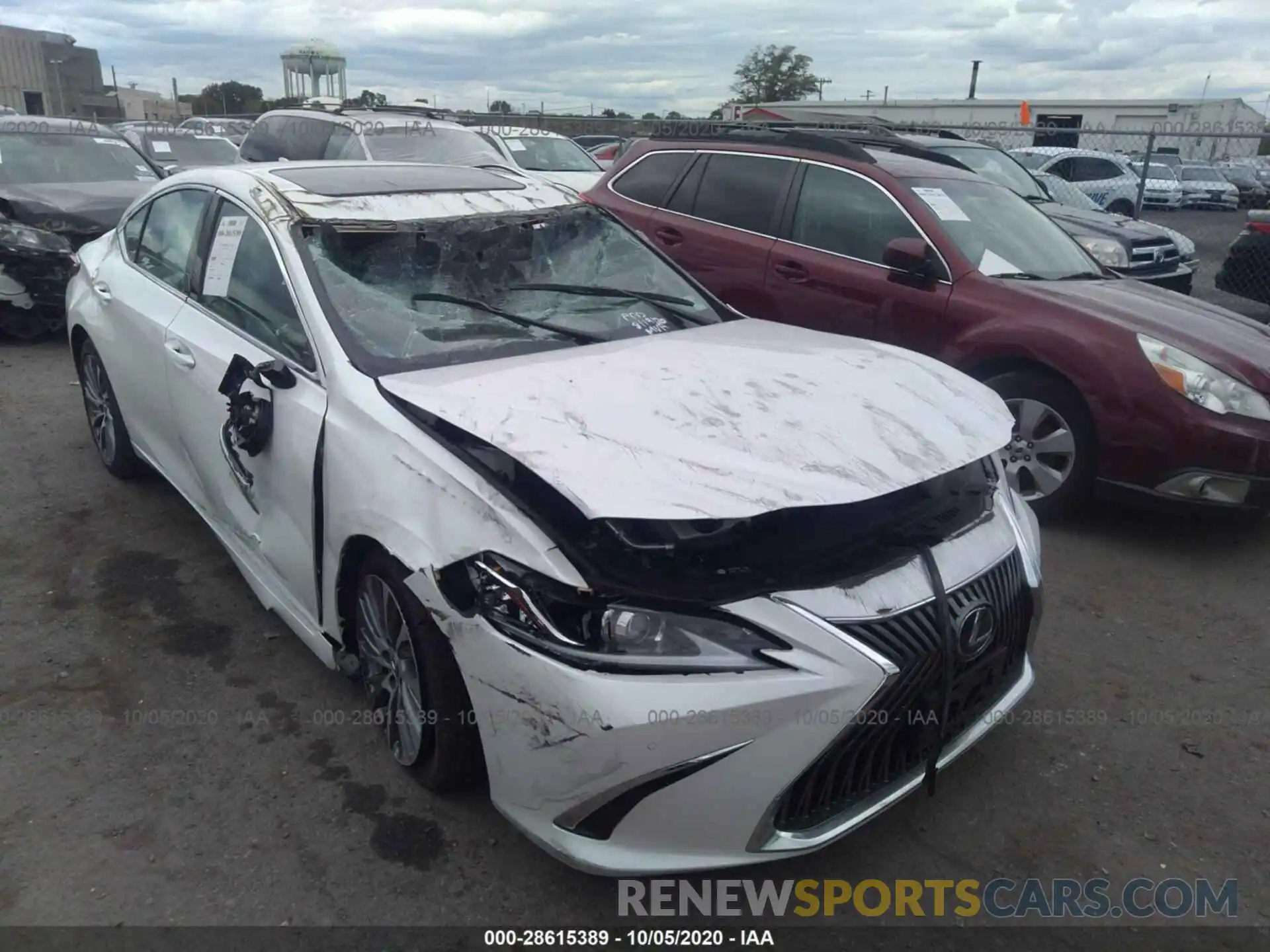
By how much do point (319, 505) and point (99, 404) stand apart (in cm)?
289

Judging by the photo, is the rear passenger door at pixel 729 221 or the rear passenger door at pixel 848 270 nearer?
the rear passenger door at pixel 848 270

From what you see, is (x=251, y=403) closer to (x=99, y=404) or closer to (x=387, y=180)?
(x=387, y=180)

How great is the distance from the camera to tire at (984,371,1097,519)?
473 cm

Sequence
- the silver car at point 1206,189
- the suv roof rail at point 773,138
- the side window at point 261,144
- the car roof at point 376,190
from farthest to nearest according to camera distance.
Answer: the silver car at point 1206,189 < the side window at point 261,144 < the suv roof rail at point 773,138 < the car roof at point 376,190

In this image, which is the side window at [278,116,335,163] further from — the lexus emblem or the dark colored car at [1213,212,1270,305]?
the lexus emblem

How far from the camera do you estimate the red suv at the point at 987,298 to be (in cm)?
447

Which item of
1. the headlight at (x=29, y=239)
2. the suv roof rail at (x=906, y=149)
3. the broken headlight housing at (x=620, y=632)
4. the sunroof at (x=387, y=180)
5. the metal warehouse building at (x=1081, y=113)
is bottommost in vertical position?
the broken headlight housing at (x=620, y=632)

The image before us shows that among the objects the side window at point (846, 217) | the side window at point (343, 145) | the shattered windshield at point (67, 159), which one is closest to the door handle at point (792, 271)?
the side window at point (846, 217)

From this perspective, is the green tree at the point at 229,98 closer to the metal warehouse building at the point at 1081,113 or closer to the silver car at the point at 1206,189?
the metal warehouse building at the point at 1081,113

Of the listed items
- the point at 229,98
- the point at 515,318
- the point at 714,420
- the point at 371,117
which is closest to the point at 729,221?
the point at 515,318

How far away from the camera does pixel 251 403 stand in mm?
3215

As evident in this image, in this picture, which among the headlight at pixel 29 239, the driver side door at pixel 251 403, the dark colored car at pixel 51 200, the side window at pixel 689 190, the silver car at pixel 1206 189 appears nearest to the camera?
the driver side door at pixel 251 403

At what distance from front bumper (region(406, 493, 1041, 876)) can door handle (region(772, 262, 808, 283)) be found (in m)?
3.63

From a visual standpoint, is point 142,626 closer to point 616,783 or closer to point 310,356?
point 310,356
